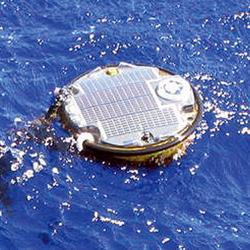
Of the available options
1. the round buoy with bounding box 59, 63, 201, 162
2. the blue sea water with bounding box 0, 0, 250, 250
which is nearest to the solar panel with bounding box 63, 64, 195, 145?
the round buoy with bounding box 59, 63, 201, 162

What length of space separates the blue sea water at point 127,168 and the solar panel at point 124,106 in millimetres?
1741

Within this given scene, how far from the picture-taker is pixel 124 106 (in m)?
37.7

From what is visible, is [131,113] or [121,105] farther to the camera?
[121,105]

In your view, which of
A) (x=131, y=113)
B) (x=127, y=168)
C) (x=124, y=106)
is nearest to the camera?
(x=127, y=168)

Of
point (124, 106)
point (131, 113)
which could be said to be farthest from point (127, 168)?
point (124, 106)

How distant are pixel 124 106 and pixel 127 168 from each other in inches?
145

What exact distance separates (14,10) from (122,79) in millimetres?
9295

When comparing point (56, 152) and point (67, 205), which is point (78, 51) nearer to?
point (56, 152)

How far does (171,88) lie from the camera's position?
127ft

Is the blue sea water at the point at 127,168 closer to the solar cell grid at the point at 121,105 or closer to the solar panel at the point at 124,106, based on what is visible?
the solar panel at the point at 124,106

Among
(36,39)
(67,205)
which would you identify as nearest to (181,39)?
(36,39)

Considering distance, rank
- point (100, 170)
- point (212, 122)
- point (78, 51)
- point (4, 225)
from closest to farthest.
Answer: point (4, 225), point (100, 170), point (212, 122), point (78, 51)

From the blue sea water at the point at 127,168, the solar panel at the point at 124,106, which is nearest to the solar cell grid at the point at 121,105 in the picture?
the solar panel at the point at 124,106

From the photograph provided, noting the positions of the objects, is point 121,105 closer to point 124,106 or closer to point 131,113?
point 124,106
